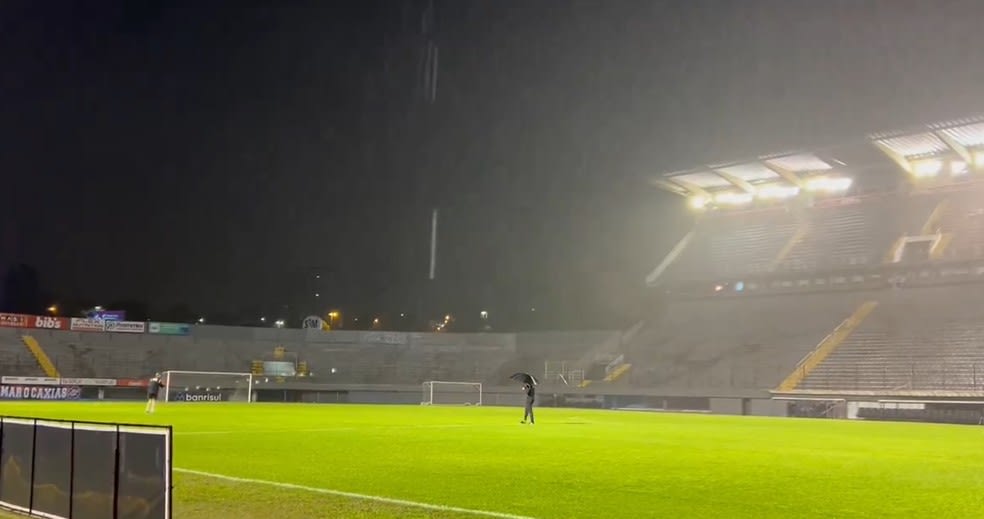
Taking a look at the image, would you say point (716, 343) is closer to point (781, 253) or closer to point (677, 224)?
point (781, 253)

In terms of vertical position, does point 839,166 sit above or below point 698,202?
above

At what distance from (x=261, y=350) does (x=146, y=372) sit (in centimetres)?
982

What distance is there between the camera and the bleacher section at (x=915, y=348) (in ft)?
141

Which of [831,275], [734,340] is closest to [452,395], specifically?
[734,340]

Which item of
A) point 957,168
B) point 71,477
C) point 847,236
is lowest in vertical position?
point 71,477

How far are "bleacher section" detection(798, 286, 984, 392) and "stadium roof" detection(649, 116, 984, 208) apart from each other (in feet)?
28.7

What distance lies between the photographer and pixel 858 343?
48969mm

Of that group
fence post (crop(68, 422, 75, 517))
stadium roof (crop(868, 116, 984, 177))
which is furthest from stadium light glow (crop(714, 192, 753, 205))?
fence post (crop(68, 422, 75, 517))

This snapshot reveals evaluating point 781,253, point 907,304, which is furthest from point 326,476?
point 781,253

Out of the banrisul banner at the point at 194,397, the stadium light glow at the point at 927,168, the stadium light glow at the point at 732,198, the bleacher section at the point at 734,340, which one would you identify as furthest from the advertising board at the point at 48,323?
the stadium light glow at the point at 927,168

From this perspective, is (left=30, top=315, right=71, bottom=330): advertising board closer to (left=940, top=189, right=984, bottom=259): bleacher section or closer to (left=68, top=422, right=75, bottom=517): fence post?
(left=68, top=422, right=75, bottom=517): fence post

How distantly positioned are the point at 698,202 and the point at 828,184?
10.2m

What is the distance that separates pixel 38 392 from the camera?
51031 millimetres

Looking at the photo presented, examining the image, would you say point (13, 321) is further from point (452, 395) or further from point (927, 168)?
point (927, 168)
